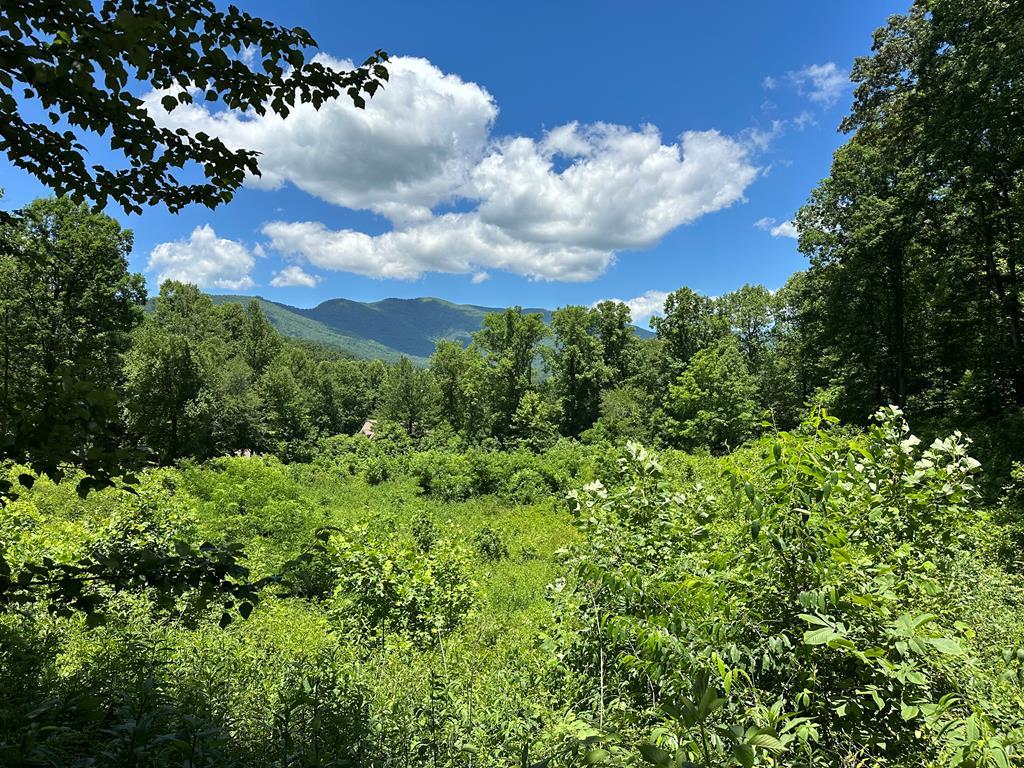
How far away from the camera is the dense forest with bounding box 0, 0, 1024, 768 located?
6.38ft

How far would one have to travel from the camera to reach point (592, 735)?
1.72 metres

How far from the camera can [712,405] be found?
2639 centimetres

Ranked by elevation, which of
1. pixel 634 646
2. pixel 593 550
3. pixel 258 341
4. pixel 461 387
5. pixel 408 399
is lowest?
pixel 634 646

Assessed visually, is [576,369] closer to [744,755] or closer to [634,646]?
[634,646]

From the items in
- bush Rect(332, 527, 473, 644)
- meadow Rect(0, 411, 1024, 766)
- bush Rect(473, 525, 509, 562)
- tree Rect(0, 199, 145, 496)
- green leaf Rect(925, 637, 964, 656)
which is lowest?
bush Rect(473, 525, 509, 562)

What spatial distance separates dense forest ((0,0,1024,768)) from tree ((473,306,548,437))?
1243 centimetres

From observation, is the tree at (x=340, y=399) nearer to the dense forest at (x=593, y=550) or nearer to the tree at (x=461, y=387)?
the tree at (x=461, y=387)

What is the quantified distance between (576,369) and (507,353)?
5143 mm

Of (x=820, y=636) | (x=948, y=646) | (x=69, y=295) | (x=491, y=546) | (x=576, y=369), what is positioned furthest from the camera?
(x=576, y=369)

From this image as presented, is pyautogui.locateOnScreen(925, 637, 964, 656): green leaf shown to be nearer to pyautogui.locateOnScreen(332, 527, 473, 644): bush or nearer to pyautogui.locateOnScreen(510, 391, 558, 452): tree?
pyautogui.locateOnScreen(332, 527, 473, 644): bush

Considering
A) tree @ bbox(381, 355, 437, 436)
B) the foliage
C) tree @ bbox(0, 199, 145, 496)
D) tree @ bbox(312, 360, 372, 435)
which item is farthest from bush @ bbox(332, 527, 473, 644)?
tree @ bbox(312, 360, 372, 435)

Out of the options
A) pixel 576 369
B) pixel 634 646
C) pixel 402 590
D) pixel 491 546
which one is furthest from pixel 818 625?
pixel 576 369

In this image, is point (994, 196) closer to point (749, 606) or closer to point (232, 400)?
point (749, 606)

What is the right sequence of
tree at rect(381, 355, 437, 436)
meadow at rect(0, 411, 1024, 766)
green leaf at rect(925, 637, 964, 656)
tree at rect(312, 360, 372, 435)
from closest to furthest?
green leaf at rect(925, 637, 964, 656) < meadow at rect(0, 411, 1024, 766) < tree at rect(381, 355, 437, 436) < tree at rect(312, 360, 372, 435)
